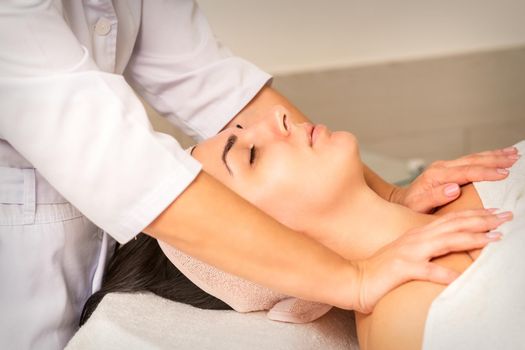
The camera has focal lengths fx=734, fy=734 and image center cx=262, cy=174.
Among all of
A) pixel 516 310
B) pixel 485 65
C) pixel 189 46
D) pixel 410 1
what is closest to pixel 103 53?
pixel 189 46

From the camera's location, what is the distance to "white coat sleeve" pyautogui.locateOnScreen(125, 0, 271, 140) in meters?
1.61

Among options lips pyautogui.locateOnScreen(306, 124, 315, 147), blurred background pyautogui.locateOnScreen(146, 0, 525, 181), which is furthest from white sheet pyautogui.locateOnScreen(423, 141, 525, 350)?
blurred background pyautogui.locateOnScreen(146, 0, 525, 181)

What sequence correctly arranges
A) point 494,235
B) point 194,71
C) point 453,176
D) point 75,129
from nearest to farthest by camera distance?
point 75,129 < point 494,235 < point 453,176 < point 194,71

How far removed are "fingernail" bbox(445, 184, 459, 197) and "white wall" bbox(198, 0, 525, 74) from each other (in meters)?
1.32

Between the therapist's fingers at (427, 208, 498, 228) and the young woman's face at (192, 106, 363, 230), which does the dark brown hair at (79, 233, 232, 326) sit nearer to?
the young woman's face at (192, 106, 363, 230)

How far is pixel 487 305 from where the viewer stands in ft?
3.60

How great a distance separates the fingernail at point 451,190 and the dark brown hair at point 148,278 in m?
0.49

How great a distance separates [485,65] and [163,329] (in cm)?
201

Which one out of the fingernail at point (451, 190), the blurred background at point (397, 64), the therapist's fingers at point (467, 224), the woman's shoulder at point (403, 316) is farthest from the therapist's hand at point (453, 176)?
the blurred background at point (397, 64)

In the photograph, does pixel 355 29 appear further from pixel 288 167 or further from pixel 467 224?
pixel 467 224

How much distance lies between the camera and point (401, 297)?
1138 millimetres

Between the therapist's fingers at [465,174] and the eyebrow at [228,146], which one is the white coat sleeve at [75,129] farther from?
the therapist's fingers at [465,174]

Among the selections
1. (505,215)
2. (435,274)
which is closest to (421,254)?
(435,274)

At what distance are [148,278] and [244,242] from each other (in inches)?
17.7
